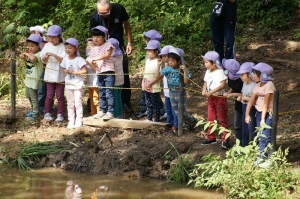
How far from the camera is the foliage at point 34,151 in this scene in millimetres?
9984

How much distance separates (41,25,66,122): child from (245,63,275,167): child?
376cm

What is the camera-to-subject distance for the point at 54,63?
37.3 ft

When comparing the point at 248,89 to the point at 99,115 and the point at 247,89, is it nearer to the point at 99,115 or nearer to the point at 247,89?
the point at 247,89

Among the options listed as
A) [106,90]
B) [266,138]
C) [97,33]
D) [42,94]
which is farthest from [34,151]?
[266,138]

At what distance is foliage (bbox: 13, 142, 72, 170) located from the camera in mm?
9984

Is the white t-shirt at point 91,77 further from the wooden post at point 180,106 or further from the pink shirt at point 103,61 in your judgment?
the wooden post at point 180,106

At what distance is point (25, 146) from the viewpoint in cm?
1037

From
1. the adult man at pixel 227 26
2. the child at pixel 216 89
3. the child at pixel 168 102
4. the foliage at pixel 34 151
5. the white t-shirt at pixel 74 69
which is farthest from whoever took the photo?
the adult man at pixel 227 26

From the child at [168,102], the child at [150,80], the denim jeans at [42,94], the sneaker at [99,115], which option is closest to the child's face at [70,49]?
the denim jeans at [42,94]

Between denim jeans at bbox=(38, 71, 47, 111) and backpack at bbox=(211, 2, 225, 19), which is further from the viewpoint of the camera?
backpack at bbox=(211, 2, 225, 19)

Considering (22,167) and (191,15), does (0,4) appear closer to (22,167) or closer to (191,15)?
(191,15)

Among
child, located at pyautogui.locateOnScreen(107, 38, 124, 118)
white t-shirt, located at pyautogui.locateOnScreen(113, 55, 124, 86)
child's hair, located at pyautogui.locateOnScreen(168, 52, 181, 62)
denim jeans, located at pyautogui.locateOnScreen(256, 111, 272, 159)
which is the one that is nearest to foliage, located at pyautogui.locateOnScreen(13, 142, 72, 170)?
child, located at pyautogui.locateOnScreen(107, 38, 124, 118)

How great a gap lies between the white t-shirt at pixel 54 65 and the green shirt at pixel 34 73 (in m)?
0.23

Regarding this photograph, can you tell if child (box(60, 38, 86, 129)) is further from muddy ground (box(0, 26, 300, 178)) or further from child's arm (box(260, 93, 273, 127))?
child's arm (box(260, 93, 273, 127))
